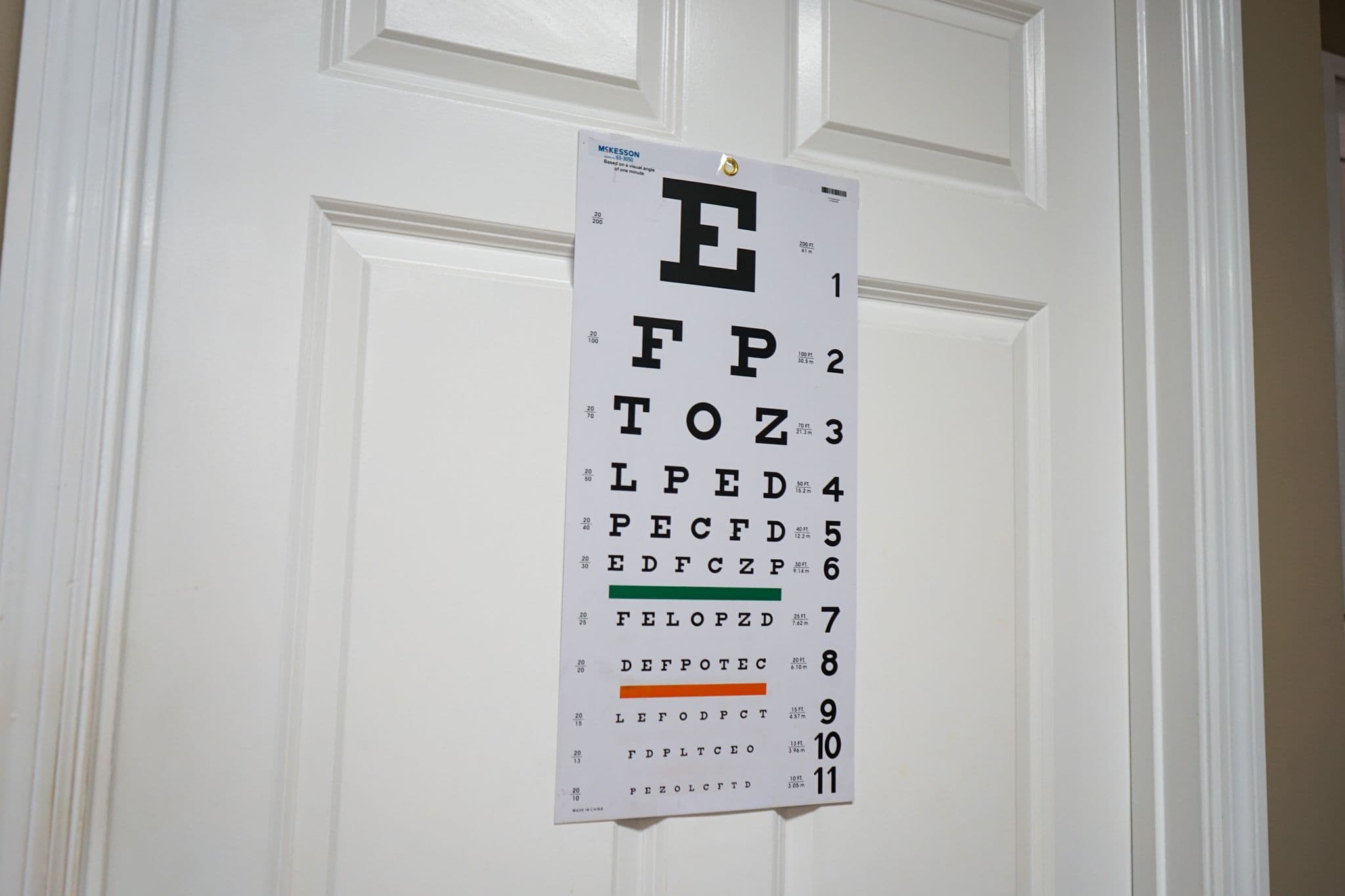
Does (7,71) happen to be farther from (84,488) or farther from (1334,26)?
(1334,26)

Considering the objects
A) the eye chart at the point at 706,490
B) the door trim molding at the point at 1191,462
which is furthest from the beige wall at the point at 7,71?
the door trim molding at the point at 1191,462

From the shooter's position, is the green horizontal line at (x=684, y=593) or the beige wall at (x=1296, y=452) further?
the beige wall at (x=1296, y=452)

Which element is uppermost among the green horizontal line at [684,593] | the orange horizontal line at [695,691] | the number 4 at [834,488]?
the number 4 at [834,488]

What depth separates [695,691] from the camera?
68cm

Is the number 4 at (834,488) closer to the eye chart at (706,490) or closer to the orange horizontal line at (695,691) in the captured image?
the eye chart at (706,490)

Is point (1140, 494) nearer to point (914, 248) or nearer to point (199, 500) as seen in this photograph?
point (914, 248)

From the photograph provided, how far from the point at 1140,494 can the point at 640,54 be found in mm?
586

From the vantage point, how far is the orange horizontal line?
2.17ft

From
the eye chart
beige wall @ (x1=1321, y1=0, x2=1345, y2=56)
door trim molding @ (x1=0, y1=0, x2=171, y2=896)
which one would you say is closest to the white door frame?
door trim molding @ (x1=0, y1=0, x2=171, y2=896)

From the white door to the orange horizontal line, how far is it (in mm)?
60

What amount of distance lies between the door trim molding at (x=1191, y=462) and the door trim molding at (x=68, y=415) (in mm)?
810

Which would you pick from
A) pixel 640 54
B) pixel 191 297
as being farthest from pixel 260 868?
pixel 640 54

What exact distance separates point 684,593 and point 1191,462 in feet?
1.53

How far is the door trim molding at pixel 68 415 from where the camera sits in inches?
20.4
